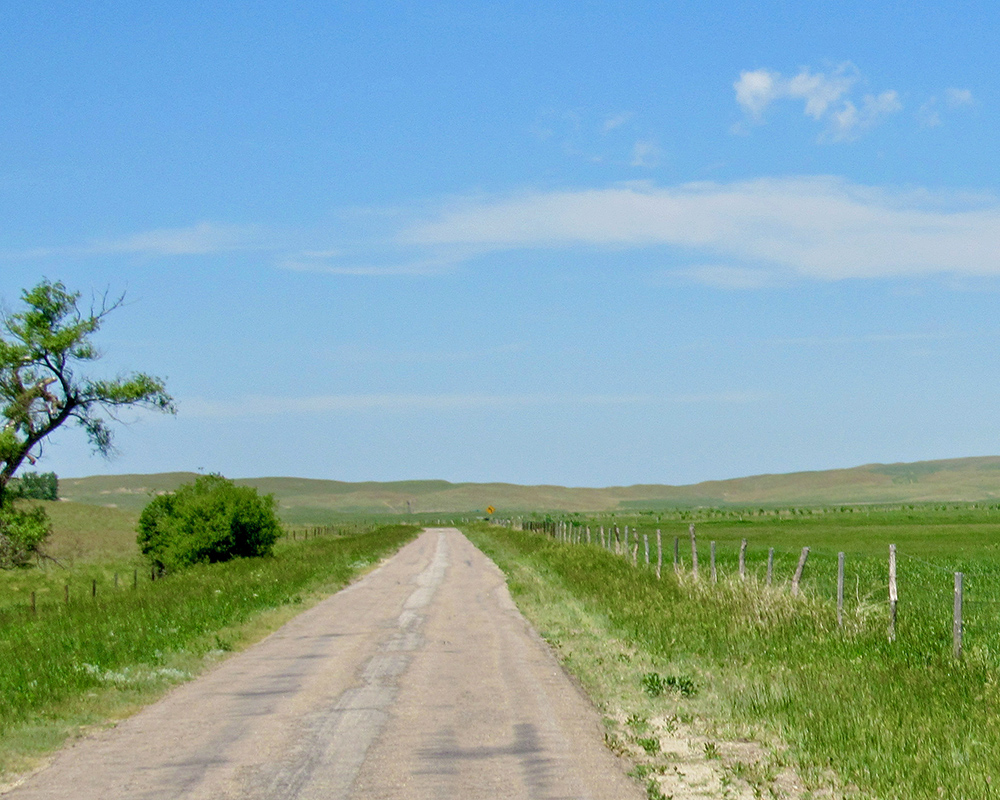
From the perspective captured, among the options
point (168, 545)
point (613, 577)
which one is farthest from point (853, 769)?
point (168, 545)

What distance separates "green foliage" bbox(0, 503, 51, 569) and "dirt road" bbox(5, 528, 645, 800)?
28.4 metres

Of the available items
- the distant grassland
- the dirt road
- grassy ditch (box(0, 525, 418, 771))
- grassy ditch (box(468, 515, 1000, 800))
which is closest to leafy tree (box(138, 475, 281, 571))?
the distant grassland

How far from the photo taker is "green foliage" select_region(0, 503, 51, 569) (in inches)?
1706

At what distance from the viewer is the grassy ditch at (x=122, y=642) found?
492 inches

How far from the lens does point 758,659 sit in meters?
15.1

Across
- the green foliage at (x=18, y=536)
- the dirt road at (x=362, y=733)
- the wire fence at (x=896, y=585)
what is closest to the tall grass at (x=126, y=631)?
the dirt road at (x=362, y=733)

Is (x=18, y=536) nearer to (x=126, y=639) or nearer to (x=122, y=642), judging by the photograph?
(x=126, y=639)

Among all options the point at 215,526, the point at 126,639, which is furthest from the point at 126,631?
the point at 215,526

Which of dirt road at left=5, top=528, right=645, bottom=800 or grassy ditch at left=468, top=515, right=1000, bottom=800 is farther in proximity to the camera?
grassy ditch at left=468, top=515, right=1000, bottom=800

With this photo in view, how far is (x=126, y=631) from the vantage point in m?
20.0

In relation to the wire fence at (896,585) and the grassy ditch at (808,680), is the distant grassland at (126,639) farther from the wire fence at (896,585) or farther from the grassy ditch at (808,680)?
the wire fence at (896,585)

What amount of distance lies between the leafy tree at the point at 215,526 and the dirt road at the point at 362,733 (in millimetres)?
32379

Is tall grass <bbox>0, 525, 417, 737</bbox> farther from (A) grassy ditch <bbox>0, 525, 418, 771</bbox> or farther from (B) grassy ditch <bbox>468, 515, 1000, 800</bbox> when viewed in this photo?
(B) grassy ditch <bbox>468, 515, 1000, 800</bbox>

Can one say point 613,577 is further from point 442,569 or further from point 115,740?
point 115,740
